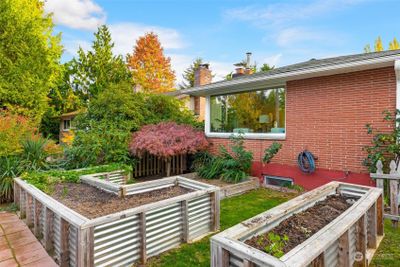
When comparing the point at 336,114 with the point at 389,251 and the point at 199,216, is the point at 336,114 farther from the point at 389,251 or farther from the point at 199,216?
the point at 199,216

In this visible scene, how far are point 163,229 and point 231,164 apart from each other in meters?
3.89

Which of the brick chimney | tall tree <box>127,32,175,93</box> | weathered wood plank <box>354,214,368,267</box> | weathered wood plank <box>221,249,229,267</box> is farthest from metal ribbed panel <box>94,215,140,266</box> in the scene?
tall tree <box>127,32,175,93</box>

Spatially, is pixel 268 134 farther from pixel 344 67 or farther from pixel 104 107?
pixel 104 107

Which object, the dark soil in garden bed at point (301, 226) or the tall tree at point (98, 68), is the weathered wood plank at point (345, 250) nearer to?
the dark soil in garden bed at point (301, 226)

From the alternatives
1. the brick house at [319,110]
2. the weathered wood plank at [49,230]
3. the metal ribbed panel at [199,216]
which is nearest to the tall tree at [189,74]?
the brick house at [319,110]

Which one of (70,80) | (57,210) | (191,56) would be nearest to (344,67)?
(57,210)

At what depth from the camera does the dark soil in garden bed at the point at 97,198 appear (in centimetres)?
326

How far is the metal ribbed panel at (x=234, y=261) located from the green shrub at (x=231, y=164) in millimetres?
4544

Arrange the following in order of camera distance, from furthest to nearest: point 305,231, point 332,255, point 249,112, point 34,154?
point 249,112 < point 34,154 < point 305,231 < point 332,255

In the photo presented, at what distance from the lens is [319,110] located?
20.0 feet

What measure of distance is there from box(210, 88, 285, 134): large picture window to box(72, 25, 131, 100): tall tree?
14.9m

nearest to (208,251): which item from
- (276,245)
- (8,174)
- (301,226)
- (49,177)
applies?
(301,226)

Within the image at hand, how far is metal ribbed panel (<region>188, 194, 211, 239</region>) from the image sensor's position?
3510 mm

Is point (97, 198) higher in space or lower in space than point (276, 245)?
lower
